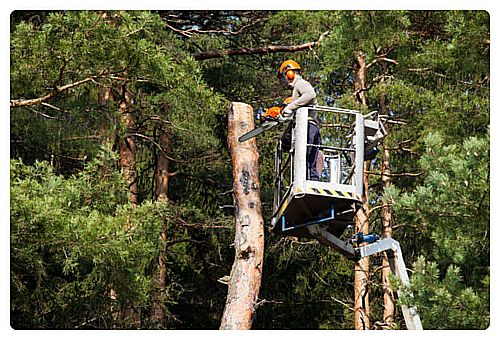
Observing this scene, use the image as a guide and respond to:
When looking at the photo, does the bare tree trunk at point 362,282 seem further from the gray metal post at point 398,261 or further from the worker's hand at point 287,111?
the worker's hand at point 287,111

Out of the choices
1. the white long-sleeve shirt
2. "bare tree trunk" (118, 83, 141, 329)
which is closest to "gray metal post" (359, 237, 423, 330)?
the white long-sleeve shirt

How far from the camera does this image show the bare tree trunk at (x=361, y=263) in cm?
Result: 1431

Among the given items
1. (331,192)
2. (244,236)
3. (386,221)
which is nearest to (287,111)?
→ (331,192)

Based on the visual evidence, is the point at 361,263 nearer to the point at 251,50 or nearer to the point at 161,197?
the point at 161,197

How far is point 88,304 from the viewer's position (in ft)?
45.2

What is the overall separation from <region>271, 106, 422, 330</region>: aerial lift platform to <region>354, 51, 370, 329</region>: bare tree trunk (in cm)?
549

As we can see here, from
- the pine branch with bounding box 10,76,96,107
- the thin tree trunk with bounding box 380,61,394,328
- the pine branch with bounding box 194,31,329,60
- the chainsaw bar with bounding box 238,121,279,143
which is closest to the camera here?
the chainsaw bar with bounding box 238,121,279,143

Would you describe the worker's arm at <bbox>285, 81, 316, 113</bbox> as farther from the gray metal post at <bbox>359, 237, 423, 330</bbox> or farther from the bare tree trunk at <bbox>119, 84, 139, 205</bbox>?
the bare tree trunk at <bbox>119, 84, 139, 205</bbox>

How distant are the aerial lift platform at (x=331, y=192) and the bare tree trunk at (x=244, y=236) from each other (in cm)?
78

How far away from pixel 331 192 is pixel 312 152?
0.40 metres

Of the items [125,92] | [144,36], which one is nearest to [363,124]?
[144,36]

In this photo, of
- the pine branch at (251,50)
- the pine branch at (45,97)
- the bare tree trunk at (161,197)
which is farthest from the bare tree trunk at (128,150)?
the pine branch at (45,97)

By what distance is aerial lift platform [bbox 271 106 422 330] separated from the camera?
8.02m
